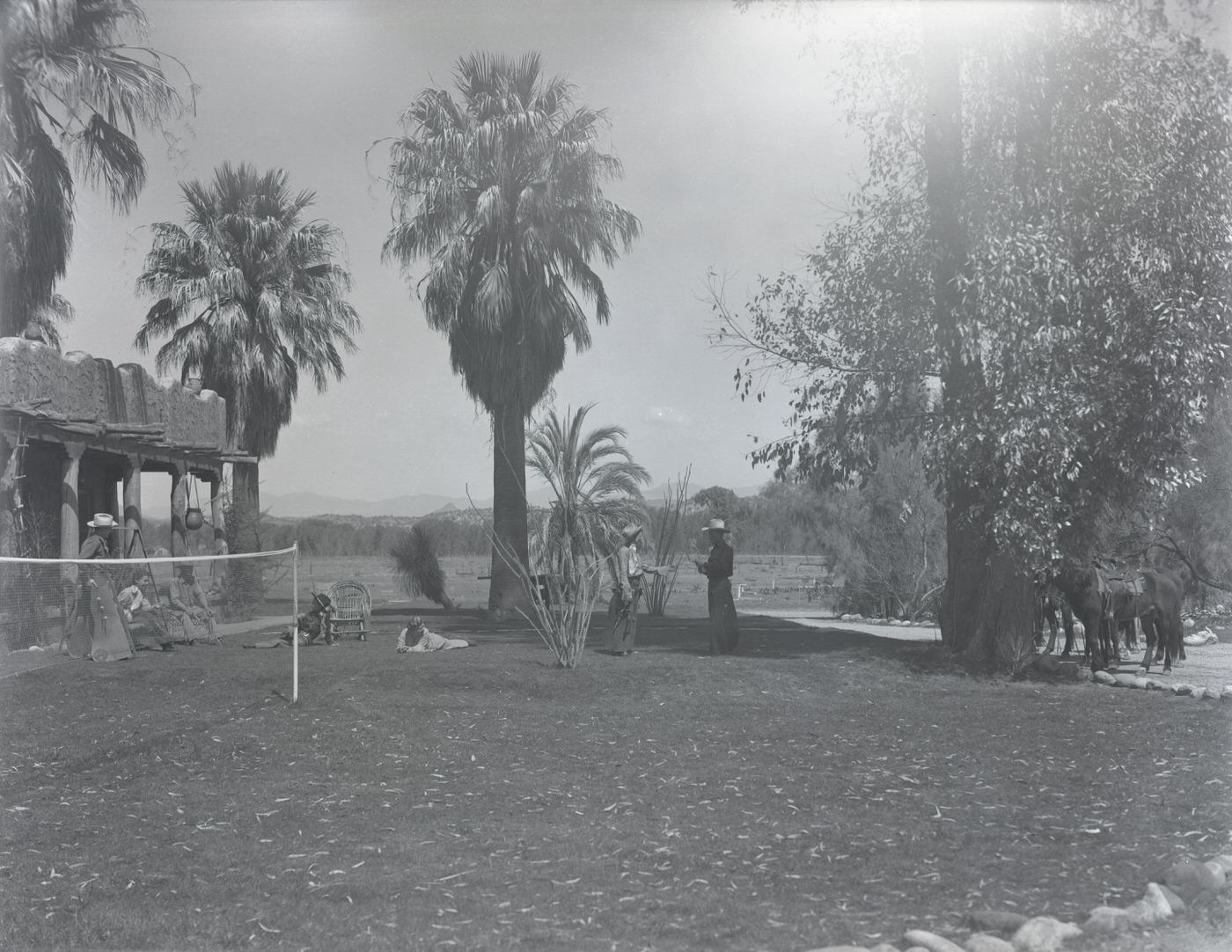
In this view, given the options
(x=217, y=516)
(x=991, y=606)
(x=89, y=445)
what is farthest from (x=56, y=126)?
(x=991, y=606)

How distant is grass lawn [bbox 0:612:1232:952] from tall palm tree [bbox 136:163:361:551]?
13.1 m

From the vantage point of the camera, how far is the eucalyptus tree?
1107 cm

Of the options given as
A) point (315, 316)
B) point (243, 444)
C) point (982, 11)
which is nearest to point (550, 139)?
point (315, 316)

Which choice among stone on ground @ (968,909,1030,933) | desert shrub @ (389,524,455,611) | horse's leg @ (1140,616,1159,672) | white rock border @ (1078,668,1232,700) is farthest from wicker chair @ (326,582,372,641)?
stone on ground @ (968,909,1030,933)

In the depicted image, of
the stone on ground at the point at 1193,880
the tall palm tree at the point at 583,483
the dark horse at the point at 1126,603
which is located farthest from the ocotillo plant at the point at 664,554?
the stone on ground at the point at 1193,880

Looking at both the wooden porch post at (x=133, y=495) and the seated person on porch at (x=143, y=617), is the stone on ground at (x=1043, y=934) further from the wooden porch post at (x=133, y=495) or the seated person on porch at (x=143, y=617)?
the wooden porch post at (x=133, y=495)

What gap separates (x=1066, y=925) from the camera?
439cm

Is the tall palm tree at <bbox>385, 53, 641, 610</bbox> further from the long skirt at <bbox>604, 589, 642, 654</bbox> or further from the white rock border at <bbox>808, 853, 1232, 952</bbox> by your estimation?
the white rock border at <bbox>808, 853, 1232, 952</bbox>

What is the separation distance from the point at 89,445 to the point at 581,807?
38.2 ft

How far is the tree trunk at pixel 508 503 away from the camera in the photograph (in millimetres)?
21609

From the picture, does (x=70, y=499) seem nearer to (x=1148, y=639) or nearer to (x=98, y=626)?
(x=98, y=626)

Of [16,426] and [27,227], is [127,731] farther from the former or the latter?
[27,227]

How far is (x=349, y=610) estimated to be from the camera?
1731cm

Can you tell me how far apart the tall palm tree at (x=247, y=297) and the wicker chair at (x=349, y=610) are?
564 cm
